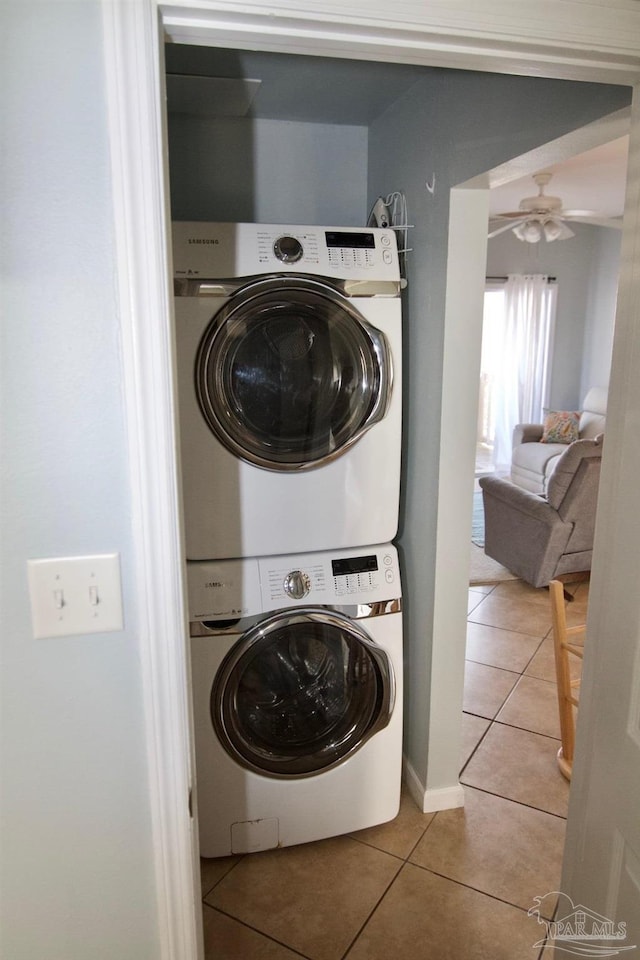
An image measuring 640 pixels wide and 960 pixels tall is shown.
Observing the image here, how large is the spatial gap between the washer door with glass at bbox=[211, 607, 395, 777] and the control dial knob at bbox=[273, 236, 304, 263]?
96 centimetres

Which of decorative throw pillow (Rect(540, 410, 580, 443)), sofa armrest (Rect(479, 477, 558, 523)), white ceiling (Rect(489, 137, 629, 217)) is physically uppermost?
white ceiling (Rect(489, 137, 629, 217))

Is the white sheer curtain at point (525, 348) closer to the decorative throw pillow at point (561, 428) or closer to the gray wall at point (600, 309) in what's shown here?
the gray wall at point (600, 309)

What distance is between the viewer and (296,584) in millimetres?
1967

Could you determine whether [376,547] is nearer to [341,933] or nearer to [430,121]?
[341,933]

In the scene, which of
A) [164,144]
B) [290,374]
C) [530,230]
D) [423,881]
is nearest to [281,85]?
[290,374]

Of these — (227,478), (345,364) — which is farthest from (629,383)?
(227,478)

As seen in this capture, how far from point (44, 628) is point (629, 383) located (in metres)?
1.01

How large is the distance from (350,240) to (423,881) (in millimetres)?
1834

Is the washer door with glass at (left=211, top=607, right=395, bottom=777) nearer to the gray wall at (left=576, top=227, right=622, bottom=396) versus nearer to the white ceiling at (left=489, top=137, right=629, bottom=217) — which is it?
the white ceiling at (left=489, top=137, right=629, bottom=217)

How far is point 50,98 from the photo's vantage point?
834 mm

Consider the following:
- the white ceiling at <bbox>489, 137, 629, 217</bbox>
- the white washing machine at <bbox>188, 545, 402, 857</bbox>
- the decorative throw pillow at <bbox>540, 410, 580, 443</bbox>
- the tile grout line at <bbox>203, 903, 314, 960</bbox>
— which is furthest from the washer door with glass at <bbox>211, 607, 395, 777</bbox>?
the decorative throw pillow at <bbox>540, 410, 580, 443</bbox>

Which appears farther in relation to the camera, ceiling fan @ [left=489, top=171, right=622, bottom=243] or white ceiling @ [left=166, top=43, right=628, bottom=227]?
ceiling fan @ [left=489, top=171, right=622, bottom=243]

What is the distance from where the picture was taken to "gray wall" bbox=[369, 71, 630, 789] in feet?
5.23
